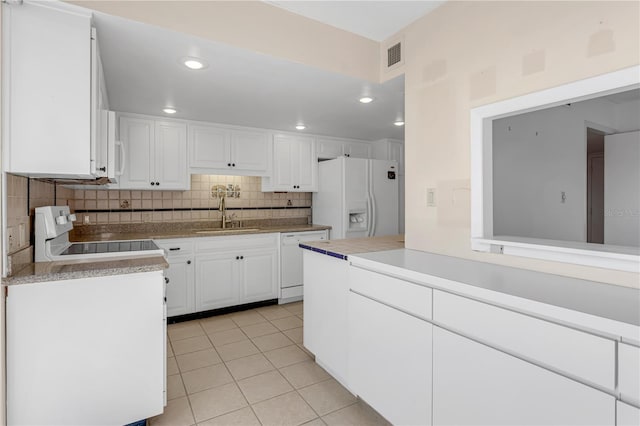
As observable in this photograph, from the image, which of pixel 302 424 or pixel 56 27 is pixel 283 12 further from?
pixel 302 424

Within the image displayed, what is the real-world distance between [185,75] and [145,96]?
27.4 inches

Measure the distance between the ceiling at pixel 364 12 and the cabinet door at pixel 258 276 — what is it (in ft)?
8.24

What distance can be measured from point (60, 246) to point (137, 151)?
4.62ft

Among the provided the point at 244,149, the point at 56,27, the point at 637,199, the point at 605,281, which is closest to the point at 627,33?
the point at 605,281

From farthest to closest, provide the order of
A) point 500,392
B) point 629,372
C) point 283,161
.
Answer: point 283,161 < point 500,392 < point 629,372

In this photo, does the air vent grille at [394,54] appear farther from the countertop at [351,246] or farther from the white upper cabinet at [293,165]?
the white upper cabinet at [293,165]

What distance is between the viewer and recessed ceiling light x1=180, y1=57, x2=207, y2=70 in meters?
2.08

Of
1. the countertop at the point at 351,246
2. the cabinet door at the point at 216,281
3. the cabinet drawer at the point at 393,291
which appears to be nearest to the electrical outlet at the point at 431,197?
the countertop at the point at 351,246

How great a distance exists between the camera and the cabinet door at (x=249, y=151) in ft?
12.6

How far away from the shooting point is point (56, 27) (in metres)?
1.55

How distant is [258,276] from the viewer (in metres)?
3.75

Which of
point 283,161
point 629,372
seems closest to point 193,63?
point 283,161

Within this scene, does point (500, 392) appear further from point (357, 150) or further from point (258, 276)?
point (357, 150)

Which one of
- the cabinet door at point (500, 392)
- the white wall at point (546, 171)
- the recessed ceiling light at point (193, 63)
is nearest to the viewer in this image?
the cabinet door at point (500, 392)
